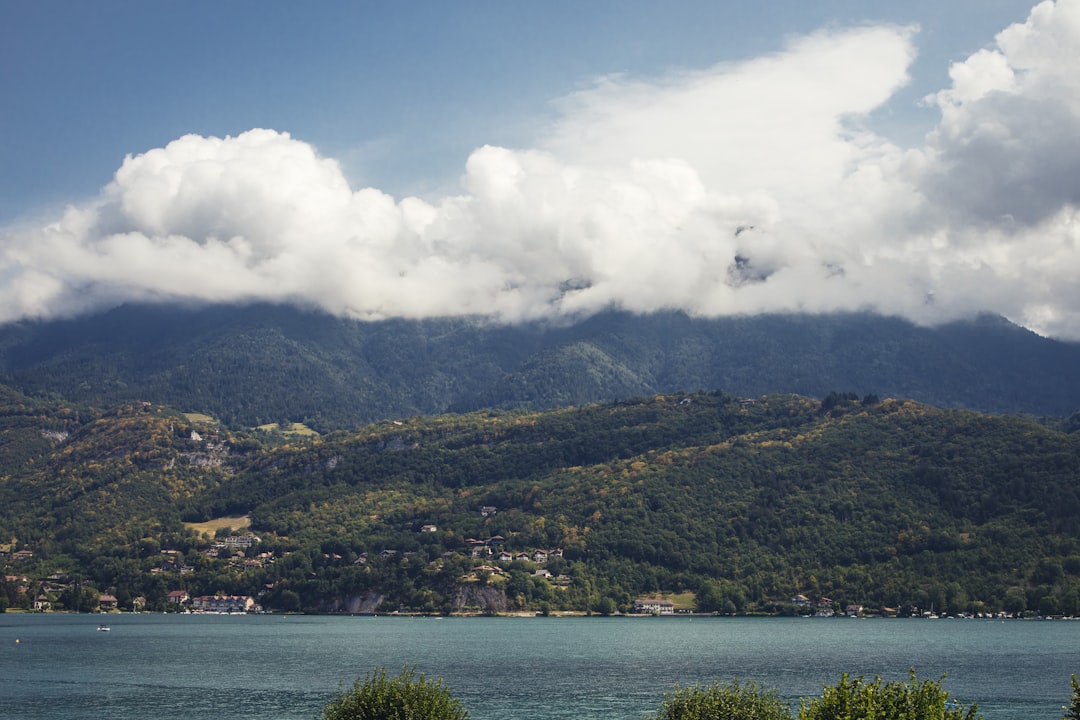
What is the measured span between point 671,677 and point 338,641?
243 feet

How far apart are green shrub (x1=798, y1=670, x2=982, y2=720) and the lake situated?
166 feet

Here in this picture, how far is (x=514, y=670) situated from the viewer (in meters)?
145

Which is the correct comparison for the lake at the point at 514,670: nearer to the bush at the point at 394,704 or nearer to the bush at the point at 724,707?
the bush at the point at 394,704

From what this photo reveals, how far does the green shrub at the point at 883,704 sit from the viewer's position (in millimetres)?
53688

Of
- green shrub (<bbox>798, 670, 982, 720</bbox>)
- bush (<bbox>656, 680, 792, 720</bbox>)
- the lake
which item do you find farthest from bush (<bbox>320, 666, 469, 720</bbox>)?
the lake

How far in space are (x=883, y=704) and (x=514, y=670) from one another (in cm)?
9413

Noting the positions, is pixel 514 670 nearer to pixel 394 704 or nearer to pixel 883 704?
pixel 394 704

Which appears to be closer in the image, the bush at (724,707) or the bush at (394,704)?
the bush at (724,707)

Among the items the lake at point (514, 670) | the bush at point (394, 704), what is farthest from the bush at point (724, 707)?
the lake at point (514, 670)

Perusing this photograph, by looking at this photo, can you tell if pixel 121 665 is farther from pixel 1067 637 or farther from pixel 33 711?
pixel 1067 637

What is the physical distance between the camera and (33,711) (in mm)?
111500

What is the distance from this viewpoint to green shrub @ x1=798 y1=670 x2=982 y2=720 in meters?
53.7

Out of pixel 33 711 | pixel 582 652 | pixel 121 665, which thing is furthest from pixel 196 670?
pixel 582 652

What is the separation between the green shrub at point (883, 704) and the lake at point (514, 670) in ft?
166
